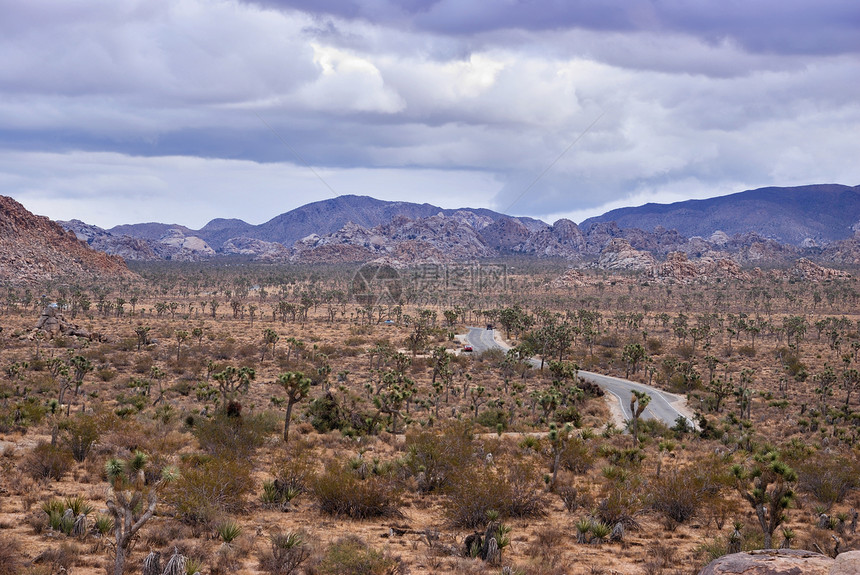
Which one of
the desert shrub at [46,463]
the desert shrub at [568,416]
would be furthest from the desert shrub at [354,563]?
the desert shrub at [568,416]

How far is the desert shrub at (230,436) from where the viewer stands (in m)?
22.5

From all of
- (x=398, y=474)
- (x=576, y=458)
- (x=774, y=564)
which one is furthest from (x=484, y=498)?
(x=774, y=564)

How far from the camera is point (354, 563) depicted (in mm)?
12172

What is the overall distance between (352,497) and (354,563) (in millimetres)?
5534

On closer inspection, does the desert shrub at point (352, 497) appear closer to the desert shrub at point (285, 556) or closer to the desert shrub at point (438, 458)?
the desert shrub at point (438, 458)

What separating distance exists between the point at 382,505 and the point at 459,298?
145128 mm

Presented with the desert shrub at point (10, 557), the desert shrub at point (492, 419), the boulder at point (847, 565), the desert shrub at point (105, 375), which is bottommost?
the desert shrub at point (492, 419)

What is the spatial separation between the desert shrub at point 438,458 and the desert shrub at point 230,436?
23.3 ft

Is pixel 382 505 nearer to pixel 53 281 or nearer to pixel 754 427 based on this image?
pixel 754 427

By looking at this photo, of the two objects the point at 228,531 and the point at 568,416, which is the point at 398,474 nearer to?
the point at 228,531

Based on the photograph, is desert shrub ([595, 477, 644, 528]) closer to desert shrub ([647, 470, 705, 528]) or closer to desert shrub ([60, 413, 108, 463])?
desert shrub ([647, 470, 705, 528])

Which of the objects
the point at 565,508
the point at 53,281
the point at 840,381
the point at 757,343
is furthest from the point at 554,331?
the point at 53,281

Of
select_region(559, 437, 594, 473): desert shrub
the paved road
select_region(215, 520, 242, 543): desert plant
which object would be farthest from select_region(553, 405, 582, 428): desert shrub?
select_region(215, 520, 242, 543): desert plant

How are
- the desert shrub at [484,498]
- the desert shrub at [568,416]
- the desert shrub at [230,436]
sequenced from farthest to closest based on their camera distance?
the desert shrub at [568,416], the desert shrub at [230,436], the desert shrub at [484,498]
